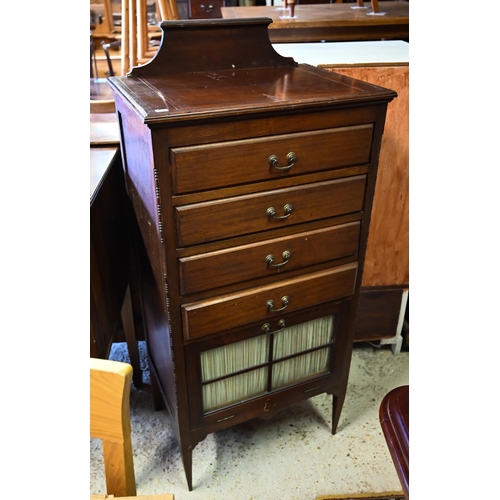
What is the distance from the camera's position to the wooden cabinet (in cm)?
97

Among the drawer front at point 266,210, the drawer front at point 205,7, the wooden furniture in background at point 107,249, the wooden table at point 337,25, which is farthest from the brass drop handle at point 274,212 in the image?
the drawer front at point 205,7

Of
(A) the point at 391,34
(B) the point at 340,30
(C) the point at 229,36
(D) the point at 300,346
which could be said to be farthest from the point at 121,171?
(A) the point at 391,34

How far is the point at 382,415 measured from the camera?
0.93m

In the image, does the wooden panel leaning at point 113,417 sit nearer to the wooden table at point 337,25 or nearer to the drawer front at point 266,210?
the drawer front at point 266,210

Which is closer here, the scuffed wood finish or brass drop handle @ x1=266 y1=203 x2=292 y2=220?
brass drop handle @ x1=266 y1=203 x2=292 y2=220

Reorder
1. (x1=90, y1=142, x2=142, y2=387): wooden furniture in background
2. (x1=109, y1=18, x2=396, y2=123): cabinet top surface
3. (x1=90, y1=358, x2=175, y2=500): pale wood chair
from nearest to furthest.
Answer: (x1=90, y1=358, x2=175, y2=500): pale wood chair → (x1=109, y1=18, x2=396, y2=123): cabinet top surface → (x1=90, y1=142, x2=142, y2=387): wooden furniture in background

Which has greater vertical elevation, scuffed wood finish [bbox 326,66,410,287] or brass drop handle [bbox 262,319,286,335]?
scuffed wood finish [bbox 326,66,410,287]

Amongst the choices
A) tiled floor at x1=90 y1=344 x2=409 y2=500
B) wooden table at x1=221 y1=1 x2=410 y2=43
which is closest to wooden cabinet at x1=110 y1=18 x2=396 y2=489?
tiled floor at x1=90 y1=344 x2=409 y2=500

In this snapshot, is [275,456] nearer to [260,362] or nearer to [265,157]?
[260,362]

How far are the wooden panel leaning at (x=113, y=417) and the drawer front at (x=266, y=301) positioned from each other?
43cm

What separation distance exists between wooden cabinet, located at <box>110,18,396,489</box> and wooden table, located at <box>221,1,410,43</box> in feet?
2.79

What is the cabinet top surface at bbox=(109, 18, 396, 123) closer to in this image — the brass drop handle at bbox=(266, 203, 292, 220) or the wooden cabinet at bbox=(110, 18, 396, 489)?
the wooden cabinet at bbox=(110, 18, 396, 489)

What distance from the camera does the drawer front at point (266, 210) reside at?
3.32 feet

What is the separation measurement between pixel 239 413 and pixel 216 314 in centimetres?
37
